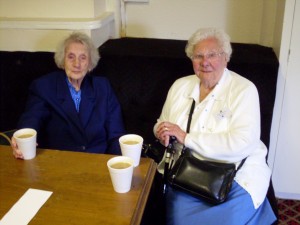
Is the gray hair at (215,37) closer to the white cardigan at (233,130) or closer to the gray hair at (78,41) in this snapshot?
the white cardigan at (233,130)

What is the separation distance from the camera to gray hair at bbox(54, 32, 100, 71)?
6.00ft

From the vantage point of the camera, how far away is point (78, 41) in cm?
183

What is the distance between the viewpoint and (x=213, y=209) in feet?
4.63

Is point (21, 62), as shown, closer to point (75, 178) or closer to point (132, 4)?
point (132, 4)

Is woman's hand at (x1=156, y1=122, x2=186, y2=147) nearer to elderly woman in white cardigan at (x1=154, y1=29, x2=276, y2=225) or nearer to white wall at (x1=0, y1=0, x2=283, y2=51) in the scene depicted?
elderly woman in white cardigan at (x1=154, y1=29, x2=276, y2=225)

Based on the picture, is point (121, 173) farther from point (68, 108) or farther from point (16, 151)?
point (68, 108)

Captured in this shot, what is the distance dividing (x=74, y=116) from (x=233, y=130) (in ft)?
2.74

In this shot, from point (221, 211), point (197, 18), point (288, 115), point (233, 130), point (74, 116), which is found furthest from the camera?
point (197, 18)

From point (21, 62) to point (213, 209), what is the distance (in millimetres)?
1497

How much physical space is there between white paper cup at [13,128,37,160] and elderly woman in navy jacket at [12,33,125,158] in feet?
1.40

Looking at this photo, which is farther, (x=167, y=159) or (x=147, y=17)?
(x=147, y=17)

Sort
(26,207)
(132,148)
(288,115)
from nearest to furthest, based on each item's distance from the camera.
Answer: (26,207) → (132,148) → (288,115)

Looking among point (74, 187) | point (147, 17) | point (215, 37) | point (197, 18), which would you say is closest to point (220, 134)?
point (215, 37)

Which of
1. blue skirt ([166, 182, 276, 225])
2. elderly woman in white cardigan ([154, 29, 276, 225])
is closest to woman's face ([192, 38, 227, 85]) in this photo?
elderly woman in white cardigan ([154, 29, 276, 225])
